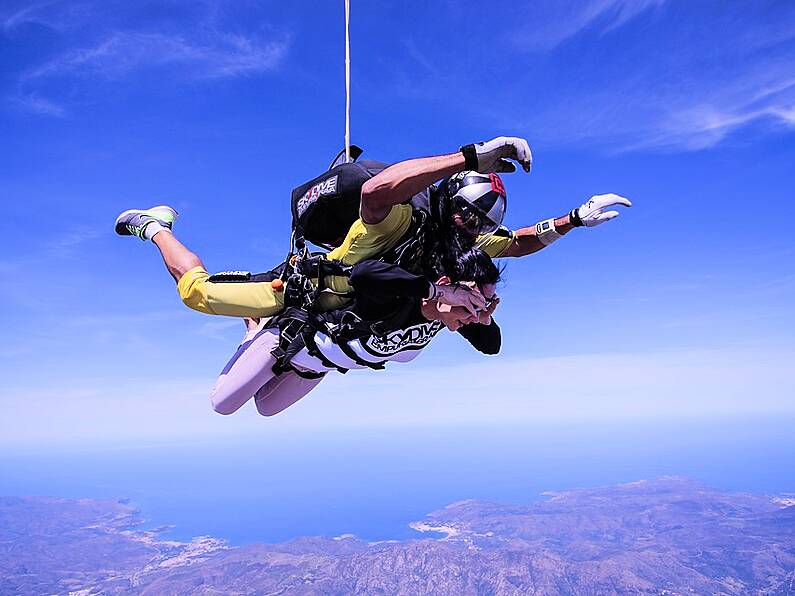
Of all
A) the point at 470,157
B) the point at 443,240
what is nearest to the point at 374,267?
the point at 443,240

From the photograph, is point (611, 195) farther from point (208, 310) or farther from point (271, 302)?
point (208, 310)

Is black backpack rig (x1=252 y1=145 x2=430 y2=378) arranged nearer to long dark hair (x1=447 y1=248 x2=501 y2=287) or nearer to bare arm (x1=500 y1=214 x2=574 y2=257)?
long dark hair (x1=447 y1=248 x2=501 y2=287)

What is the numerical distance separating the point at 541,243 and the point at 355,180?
5.17ft

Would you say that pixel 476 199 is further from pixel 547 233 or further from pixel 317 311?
pixel 317 311

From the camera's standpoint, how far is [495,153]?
2664mm

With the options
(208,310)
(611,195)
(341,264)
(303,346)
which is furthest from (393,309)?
(611,195)

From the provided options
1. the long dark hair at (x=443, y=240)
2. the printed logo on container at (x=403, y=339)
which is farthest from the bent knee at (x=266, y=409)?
the long dark hair at (x=443, y=240)

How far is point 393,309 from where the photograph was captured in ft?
11.3

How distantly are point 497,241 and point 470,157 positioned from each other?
60.5 inches

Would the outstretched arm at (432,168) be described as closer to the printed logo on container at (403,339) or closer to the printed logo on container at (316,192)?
the printed logo on container at (316,192)

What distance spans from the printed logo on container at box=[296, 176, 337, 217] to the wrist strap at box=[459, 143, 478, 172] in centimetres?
90

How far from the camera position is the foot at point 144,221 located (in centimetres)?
426

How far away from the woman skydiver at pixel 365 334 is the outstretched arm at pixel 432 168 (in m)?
0.37

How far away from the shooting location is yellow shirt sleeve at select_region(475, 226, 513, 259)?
4098 millimetres
